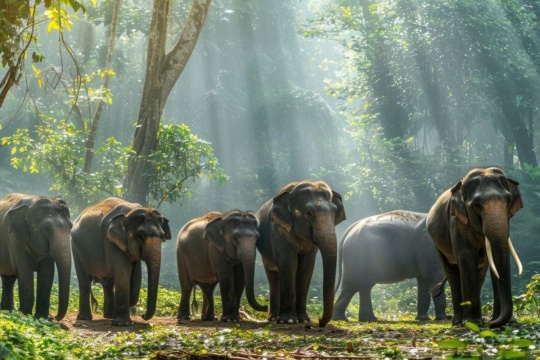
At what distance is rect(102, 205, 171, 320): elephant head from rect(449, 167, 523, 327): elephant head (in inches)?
154

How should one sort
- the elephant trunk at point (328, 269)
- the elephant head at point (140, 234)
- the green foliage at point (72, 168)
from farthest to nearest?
the green foliage at point (72, 168)
the elephant head at point (140, 234)
the elephant trunk at point (328, 269)

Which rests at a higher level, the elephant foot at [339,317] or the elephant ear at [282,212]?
the elephant ear at [282,212]

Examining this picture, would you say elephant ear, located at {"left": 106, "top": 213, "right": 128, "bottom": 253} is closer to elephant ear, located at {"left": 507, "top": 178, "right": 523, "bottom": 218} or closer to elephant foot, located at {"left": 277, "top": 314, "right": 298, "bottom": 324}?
elephant foot, located at {"left": 277, "top": 314, "right": 298, "bottom": 324}

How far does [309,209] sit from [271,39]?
145 feet

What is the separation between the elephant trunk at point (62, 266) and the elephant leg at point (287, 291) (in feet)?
8.77

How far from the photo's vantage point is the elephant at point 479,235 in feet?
32.1

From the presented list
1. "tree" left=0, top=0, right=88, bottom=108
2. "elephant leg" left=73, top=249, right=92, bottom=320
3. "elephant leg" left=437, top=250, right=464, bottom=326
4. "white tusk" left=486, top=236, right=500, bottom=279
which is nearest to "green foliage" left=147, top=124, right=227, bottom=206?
"elephant leg" left=73, top=249, right=92, bottom=320

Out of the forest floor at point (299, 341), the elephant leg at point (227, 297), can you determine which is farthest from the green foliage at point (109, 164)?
the forest floor at point (299, 341)

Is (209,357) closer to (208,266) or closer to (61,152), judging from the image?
(208,266)

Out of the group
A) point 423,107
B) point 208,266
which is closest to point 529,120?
point 423,107

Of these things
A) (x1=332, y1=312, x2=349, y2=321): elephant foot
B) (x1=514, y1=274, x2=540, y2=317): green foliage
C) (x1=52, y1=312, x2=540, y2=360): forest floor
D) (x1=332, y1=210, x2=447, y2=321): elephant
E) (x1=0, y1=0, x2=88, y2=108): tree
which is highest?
(x1=0, y1=0, x2=88, y2=108): tree

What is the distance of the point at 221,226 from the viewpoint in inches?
553

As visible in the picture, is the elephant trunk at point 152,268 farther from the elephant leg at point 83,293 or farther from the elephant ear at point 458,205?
the elephant ear at point 458,205

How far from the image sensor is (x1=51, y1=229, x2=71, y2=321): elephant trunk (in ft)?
41.0
